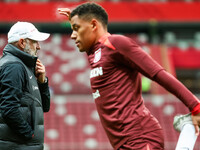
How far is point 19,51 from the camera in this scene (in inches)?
123

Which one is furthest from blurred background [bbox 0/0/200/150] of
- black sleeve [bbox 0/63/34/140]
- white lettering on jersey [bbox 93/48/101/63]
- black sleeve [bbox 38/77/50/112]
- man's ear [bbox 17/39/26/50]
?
white lettering on jersey [bbox 93/48/101/63]

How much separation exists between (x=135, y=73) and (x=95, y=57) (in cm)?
31

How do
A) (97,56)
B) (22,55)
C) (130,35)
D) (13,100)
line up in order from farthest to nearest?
(130,35) → (22,55) → (13,100) → (97,56)

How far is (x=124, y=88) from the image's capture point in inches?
98.4

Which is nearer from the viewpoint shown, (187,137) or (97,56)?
(187,137)

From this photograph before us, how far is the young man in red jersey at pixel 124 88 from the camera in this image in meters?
2.37

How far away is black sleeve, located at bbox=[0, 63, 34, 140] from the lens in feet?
9.62

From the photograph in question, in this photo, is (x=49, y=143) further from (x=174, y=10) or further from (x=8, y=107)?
(x=174, y=10)

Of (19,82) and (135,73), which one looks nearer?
(135,73)

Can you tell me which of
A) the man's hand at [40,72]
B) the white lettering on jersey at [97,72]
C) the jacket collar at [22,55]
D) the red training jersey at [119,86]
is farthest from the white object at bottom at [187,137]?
the man's hand at [40,72]

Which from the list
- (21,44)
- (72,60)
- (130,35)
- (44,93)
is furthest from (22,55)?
(130,35)

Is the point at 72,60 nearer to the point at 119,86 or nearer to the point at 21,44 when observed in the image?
the point at 21,44

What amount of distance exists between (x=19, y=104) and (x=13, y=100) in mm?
57

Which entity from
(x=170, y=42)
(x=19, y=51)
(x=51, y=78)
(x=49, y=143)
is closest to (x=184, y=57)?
(x=170, y=42)
